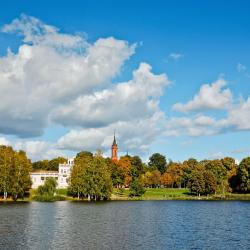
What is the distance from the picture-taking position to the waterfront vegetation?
370 ft

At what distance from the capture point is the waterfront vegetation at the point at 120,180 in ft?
370

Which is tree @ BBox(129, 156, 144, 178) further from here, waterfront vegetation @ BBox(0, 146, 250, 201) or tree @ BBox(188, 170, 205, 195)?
tree @ BBox(188, 170, 205, 195)

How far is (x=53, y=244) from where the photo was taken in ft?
131

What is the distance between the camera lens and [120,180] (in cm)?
15200

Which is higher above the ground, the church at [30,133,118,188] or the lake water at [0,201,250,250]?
the church at [30,133,118,188]

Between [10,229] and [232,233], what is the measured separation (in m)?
25.9

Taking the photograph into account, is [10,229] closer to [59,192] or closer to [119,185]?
[59,192]

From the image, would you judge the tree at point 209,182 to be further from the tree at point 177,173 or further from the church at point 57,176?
the church at point 57,176

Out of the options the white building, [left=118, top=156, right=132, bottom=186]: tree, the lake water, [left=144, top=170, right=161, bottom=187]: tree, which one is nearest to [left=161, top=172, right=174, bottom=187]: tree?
[left=144, top=170, right=161, bottom=187]: tree

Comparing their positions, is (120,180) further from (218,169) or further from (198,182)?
(218,169)

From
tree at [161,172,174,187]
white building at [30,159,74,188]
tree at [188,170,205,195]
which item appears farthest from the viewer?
tree at [161,172,174,187]

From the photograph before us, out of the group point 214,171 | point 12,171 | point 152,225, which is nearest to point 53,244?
point 152,225

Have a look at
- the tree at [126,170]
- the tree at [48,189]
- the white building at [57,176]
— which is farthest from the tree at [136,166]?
the tree at [48,189]

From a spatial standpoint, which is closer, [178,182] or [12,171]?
[12,171]
